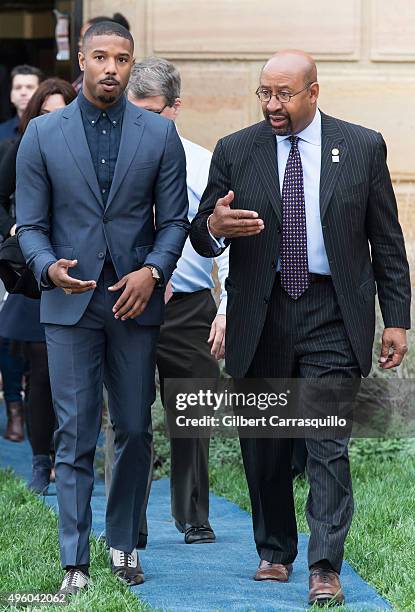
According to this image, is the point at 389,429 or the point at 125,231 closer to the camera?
the point at 125,231

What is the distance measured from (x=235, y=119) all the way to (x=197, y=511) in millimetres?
3848

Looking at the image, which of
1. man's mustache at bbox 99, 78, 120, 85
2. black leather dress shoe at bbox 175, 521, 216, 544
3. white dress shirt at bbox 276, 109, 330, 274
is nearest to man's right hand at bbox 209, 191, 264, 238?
white dress shirt at bbox 276, 109, 330, 274

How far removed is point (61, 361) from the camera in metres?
5.70

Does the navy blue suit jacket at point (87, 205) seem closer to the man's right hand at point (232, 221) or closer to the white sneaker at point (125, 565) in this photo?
the man's right hand at point (232, 221)

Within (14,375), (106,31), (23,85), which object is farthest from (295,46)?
(106,31)

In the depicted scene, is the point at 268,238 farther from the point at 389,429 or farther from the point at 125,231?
the point at 389,429

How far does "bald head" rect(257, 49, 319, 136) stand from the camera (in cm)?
566

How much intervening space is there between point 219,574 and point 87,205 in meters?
1.73

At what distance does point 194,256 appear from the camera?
22.3ft

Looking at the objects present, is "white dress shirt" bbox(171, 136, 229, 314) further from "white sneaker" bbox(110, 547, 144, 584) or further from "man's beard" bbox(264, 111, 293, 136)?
"white sneaker" bbox(110, 547, 144, 584)

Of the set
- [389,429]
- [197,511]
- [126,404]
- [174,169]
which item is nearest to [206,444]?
[197,511]

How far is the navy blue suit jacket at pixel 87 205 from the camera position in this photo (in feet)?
18.5

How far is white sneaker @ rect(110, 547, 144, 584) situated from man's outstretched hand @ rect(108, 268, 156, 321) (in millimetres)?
1007

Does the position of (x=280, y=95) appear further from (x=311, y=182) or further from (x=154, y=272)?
(x=154, y=272)
